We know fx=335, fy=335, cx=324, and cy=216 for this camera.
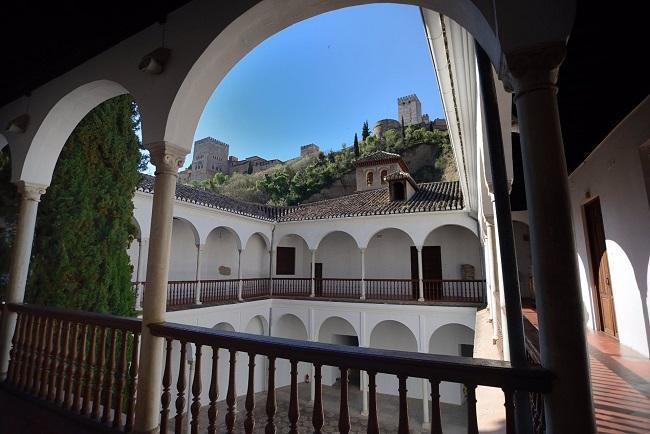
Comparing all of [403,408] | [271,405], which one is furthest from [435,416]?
[271,405]

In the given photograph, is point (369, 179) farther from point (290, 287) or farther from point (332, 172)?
point (332, 172)

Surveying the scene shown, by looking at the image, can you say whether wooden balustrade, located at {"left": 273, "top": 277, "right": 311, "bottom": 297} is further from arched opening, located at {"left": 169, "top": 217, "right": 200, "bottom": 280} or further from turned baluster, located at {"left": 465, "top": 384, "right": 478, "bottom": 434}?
turned baluster, located at {"left": 465, "top": 384, "right": 478, "bottom": 434}

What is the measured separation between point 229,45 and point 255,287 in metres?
12.0

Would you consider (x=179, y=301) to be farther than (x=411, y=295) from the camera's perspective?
No

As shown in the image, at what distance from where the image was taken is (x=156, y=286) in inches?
99.5

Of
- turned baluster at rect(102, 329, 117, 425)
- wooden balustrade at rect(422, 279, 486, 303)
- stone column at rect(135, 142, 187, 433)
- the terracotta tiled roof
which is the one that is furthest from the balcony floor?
the terracotta tiled roof

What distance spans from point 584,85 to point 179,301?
10804 mm

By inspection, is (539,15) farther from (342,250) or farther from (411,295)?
(342,250)

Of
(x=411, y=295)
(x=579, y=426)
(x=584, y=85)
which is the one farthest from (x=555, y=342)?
(x=411, y=295)

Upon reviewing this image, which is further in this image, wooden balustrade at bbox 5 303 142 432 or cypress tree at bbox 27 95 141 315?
cypress tree at bbox 27 95 141 315

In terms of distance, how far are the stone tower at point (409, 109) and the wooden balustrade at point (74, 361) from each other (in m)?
53.5

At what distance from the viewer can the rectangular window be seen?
15.9 m

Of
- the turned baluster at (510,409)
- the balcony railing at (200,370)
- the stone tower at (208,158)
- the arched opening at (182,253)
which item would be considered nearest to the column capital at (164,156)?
the balcony railing at (200,370)

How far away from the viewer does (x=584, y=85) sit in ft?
11.0
